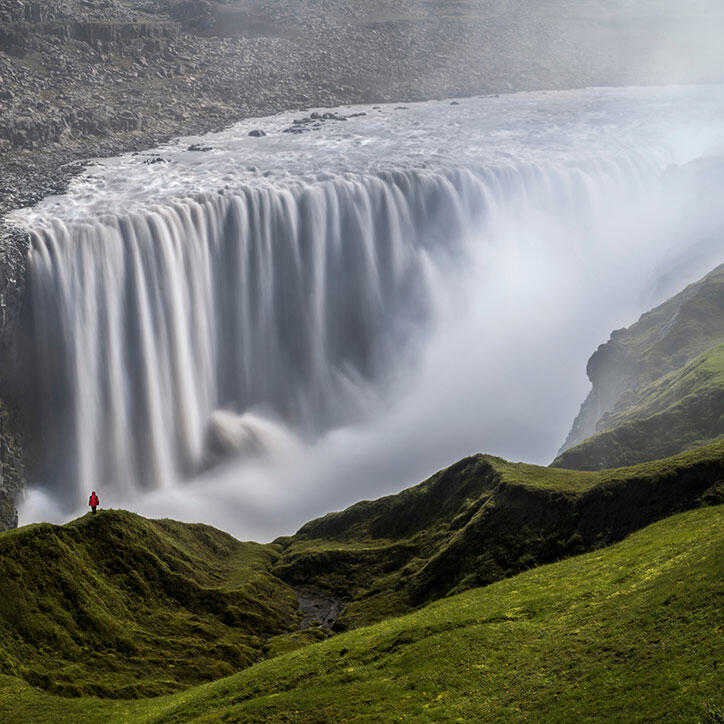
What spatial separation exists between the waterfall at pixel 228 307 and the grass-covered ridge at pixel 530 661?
123 feet

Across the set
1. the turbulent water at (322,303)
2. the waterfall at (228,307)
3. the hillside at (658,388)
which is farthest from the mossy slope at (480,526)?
the waterfall at (228,307)

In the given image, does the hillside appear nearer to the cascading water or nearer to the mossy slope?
the mossy slope

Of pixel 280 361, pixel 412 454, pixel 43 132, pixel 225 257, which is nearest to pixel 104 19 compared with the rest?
pixel 43 132

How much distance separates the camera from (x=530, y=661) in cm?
2636

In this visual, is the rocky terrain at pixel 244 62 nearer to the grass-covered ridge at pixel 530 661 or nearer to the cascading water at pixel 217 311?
the cascading water at pixel 217 311

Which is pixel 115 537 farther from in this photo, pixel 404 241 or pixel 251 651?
pixel 404 241

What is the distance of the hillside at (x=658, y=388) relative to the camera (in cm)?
4750

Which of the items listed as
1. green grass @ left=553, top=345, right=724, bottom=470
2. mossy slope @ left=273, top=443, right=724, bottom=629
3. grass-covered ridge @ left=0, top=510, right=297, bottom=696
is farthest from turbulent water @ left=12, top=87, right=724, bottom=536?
green grass @ left=553, top=345, right=724, bottom=470

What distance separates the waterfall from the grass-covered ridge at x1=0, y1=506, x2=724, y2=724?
1474 inches

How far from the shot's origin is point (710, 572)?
25.4m

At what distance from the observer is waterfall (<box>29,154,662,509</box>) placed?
67.3 m

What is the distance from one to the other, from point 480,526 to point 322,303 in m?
44.8

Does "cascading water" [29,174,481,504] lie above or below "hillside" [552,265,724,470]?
above

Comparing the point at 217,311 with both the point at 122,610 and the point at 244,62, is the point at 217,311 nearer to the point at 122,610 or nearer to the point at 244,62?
the point at 122,610
